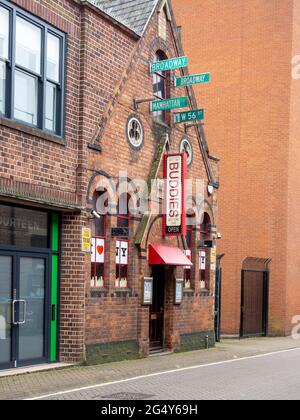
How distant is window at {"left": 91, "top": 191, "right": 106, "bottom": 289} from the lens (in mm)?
15383

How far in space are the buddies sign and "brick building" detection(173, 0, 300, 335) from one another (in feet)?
31.1

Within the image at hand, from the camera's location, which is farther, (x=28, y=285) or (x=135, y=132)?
(x=135, y=132)

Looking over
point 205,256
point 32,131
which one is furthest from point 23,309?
point 205,256

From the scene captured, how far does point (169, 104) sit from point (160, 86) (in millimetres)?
1296

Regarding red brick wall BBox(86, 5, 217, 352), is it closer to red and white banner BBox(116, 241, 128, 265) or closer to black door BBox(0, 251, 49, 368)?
red and white banner BBox(116, 241, 128, 265)

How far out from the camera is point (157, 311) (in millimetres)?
18234

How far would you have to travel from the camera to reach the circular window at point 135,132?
16.7m

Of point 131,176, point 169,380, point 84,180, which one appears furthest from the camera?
point 131,176

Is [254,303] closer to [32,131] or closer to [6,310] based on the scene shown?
[6,310]

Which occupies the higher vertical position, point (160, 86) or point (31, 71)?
point (160, 86)

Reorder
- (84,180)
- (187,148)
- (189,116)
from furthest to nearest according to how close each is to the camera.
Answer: (187,148) → (189,116) → (84,180)

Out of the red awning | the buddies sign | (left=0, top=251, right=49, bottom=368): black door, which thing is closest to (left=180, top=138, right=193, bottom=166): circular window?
the buddies sign

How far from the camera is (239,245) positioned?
88.6 feet

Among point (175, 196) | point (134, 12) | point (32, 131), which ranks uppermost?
point (134, 12)
